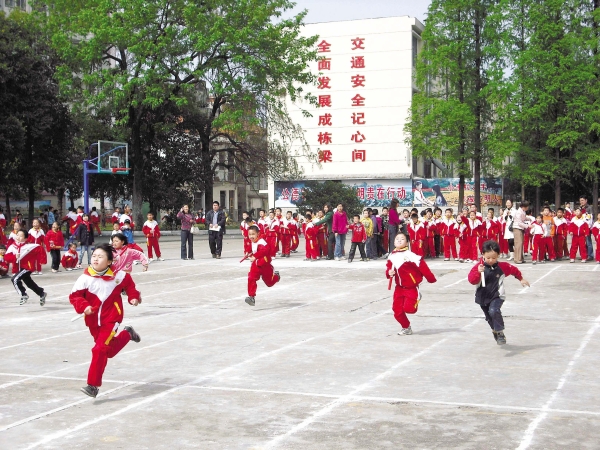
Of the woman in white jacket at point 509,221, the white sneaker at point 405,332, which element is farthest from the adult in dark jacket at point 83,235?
the white sneaker at point 405,332

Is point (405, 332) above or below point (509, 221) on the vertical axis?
below

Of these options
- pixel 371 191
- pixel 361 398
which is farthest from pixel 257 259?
pixel 371 191

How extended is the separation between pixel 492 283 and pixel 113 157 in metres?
36.0

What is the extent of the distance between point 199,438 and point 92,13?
38.6m

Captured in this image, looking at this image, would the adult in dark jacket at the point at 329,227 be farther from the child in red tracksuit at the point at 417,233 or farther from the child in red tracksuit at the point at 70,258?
Result: the child in red tracksuit at the point at 70,258

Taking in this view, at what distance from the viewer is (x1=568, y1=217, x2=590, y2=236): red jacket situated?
24.8m

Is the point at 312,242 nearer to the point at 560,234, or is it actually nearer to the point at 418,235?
the point at 418,235

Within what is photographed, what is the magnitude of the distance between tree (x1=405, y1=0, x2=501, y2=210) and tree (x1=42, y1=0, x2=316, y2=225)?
6.70 metres

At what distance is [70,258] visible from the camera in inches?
930

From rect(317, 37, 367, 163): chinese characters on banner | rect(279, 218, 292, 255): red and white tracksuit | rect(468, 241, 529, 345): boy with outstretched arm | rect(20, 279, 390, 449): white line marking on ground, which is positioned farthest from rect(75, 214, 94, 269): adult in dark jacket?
rect(317, 37, 367, 163): chinese characters on banner

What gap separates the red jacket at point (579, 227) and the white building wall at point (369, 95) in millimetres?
40380

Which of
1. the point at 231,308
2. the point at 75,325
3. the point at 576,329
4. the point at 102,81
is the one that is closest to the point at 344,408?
the point at 576,329

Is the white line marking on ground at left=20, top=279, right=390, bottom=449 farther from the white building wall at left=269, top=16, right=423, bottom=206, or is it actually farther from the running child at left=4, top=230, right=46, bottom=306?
the white building wall at left=269, top=16, right=423, bottom=206

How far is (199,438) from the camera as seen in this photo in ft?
20.0
